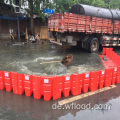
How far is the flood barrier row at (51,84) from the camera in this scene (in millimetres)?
4434

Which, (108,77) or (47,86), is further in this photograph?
(108,77)

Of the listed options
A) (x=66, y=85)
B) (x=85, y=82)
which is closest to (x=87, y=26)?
(x=85, y=82)

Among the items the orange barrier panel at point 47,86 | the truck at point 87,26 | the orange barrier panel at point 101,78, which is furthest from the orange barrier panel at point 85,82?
the truck at point 87,26

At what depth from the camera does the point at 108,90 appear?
534cm

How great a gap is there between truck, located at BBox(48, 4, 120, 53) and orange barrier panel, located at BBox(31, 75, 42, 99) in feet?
19.8

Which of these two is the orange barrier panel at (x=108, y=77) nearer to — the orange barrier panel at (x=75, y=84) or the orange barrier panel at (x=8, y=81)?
the orange barrier panel at (x=75, y=84)

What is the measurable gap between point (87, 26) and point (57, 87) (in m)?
7.81

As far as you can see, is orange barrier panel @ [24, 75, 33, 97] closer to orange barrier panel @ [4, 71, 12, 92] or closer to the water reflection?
the water reflection

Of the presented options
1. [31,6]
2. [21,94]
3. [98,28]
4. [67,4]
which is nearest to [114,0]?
[67,4]

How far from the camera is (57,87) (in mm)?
4496

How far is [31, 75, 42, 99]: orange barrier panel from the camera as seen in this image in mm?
4430

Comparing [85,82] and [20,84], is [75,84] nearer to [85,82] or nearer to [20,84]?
[85,82]

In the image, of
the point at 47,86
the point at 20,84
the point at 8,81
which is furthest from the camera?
the point at 8,81

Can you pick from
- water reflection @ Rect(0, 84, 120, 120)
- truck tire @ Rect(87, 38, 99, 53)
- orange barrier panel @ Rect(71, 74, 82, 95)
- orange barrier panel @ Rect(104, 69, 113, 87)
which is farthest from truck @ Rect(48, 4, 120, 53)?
water reflection @ Rect(0, 84, 120, 120)
